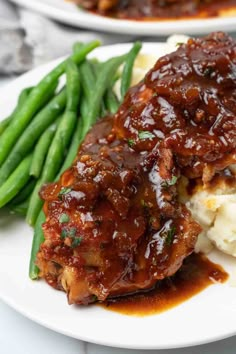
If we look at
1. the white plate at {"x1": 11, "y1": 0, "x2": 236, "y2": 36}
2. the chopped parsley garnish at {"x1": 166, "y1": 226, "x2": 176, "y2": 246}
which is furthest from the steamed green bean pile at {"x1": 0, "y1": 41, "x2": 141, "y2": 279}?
the white plate at {"x1": 11, "y1": 0, "x2": 236, "y2": 36}

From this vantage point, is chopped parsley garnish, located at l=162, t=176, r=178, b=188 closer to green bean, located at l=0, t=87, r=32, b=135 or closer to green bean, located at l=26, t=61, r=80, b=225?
green bean, located at l=26, t=61, r=80, b=225

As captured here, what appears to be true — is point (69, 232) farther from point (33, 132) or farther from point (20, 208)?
point (33, 132)

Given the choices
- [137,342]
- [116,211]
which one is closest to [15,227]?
[116,211]

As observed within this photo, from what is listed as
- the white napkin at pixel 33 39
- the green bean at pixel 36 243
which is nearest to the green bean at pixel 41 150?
the green bean at pixel 36 243

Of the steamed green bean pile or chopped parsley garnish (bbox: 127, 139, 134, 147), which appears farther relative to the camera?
the steamed green bean pile

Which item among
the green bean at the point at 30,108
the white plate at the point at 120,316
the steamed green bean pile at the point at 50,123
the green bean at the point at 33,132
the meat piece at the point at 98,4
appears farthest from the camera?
→ the meat piece at the point at 98,4

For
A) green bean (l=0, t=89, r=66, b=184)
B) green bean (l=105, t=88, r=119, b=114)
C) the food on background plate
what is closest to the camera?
green bean (l=0, t=89, r=66, b=184)

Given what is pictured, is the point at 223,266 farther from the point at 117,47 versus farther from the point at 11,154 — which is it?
the point at 117,47

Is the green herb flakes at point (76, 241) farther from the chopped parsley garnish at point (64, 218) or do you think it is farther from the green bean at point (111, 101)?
the green bean at point (111, 101)
